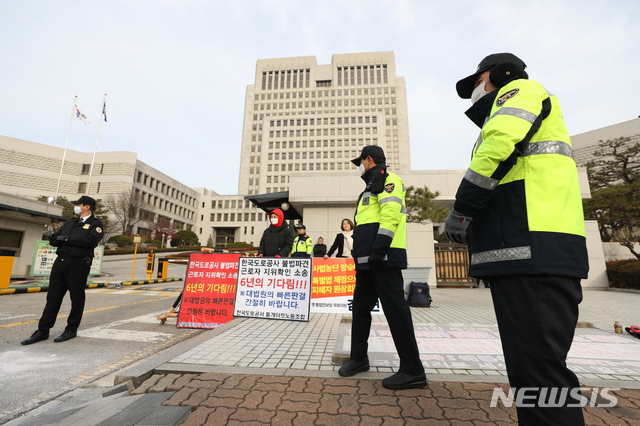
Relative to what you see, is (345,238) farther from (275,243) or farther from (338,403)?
(338,403)

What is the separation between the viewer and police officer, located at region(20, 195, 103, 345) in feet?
14.3

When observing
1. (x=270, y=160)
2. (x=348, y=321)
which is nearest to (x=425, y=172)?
(x=348, y=321)

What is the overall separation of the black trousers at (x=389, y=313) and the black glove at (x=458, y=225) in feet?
3.15

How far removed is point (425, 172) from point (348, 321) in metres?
13.3

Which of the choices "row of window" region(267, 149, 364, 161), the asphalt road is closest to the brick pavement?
the asphalt road

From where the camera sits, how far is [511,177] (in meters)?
1.63

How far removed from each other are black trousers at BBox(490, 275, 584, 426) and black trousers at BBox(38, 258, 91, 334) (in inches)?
212

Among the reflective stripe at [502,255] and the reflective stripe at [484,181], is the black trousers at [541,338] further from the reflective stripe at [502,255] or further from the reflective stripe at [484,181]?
the reflective stripe at [484,181]

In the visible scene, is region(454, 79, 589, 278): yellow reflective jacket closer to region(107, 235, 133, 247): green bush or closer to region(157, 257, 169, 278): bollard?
region(157, 257, 169, 278): bollard

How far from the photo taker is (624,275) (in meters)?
12.6

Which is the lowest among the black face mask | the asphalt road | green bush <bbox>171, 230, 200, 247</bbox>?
the asphalt road

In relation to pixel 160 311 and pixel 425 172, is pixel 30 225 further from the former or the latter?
pixel 425 172

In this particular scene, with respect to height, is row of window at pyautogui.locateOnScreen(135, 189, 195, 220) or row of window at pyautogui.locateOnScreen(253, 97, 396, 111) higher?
row of window at pyautogui.locateOnScreen(253, 97, 396, 111)

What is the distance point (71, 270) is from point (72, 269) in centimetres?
2
